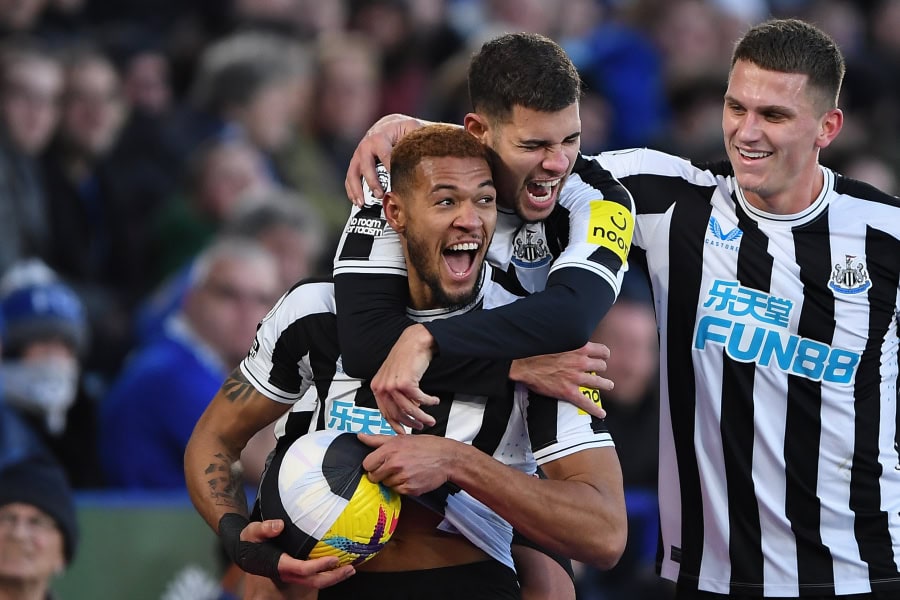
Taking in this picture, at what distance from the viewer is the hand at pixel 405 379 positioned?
3855mm

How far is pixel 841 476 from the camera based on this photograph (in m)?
4.64

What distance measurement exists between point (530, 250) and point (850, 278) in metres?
1.06

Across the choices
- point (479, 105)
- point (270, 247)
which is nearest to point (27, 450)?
point (270, 247)

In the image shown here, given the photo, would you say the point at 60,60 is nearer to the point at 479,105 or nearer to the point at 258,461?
the point at 258,461

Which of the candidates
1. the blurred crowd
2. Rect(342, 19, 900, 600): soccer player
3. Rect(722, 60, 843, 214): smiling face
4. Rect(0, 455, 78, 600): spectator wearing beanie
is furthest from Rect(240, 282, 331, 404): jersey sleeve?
Answer: the blurred crowd

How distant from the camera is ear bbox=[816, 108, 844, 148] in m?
4.61

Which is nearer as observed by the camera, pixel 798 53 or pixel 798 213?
pixel 798 53

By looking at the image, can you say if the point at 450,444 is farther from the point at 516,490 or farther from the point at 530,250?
the point at 530,250

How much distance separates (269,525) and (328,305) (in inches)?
29.4

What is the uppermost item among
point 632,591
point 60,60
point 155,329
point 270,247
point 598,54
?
point 598,54

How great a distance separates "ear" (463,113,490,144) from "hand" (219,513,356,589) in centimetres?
137

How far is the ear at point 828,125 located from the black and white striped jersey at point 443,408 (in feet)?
3.80

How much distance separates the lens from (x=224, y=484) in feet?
14.7

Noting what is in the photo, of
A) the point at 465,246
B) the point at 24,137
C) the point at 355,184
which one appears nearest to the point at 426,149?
the point at 465,246
